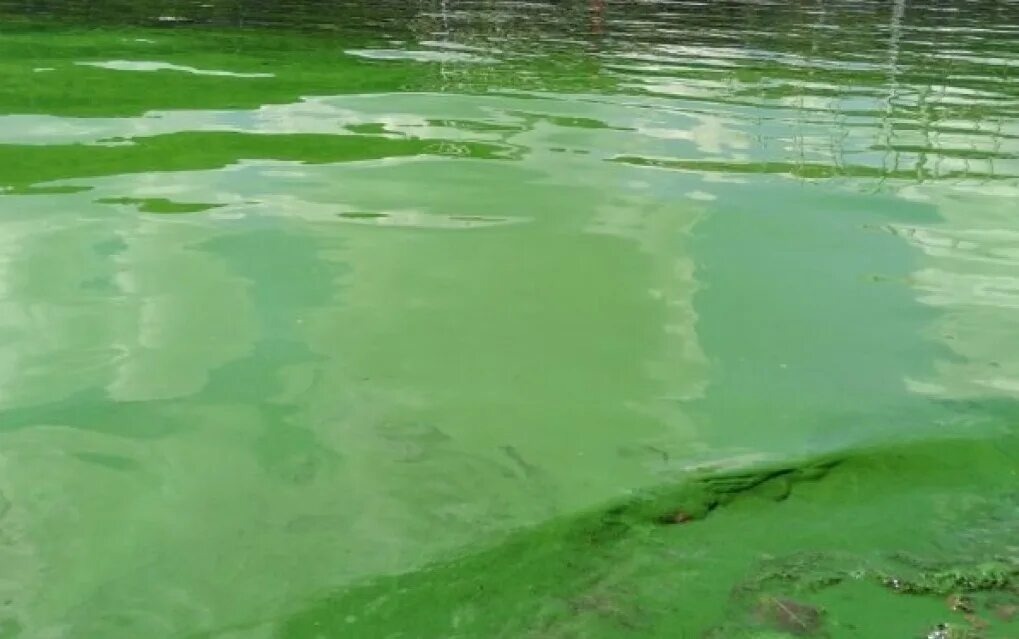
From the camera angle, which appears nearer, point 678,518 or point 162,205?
point 678,518

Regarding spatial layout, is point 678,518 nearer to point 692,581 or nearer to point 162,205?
point 692,581

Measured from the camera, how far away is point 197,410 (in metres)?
2.85

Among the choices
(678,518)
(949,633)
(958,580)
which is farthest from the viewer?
(678,518)

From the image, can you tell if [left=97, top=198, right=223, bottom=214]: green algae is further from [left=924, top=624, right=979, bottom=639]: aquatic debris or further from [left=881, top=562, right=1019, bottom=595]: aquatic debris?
[left=924, top=624, right=979, bottom=639]: aquatic debris

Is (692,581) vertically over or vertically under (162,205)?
under

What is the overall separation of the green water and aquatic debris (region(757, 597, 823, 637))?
0.4 inches

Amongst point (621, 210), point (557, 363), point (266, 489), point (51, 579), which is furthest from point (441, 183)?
point (51, 579)

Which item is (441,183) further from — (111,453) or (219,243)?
(111,453)

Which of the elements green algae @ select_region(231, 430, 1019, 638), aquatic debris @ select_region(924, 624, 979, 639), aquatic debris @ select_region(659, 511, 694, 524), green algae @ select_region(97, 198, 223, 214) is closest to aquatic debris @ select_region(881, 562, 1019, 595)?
green algae @ select_region(231, 430, 1019, 638)

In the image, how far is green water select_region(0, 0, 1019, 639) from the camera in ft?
7.04

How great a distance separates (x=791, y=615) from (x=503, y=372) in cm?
128

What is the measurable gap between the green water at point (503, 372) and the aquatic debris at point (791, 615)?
0.01 metres

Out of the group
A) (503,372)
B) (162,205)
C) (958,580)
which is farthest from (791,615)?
(162,205)

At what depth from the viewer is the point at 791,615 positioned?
6.62 feet
